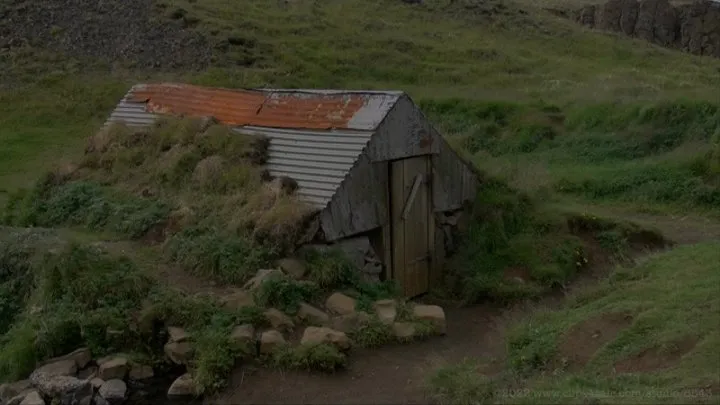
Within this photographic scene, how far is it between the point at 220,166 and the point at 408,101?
302cm

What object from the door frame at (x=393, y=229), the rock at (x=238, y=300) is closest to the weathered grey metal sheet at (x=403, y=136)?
the door frame at (x=393, y=229)

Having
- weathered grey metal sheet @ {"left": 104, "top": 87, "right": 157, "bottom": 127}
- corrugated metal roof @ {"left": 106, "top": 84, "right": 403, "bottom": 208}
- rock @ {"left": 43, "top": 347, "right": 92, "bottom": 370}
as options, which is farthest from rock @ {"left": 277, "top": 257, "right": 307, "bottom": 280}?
weathered grey metal sheet @ {"left": 104, "top": 87, "right": 157, "bottom": 127}

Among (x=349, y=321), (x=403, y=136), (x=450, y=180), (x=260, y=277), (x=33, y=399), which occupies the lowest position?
(x=33, y=399)

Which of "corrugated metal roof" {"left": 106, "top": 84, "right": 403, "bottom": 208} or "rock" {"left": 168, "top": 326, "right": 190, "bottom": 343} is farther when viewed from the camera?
"corrugated metal roof" {"left": 106, "top": 84, "right": 403, "bottom": 208}

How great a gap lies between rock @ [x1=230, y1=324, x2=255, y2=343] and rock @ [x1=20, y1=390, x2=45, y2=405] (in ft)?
7.12

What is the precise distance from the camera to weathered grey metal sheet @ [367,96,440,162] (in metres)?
12.6

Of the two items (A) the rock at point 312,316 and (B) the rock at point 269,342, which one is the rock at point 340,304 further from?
(B) the rock at point 269,342

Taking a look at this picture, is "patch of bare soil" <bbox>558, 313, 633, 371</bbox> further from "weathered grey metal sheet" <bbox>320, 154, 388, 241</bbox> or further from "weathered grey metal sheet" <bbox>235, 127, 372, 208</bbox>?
"weathered grey metal sheet" <bbox>235, 127, 372, 208</bbox>

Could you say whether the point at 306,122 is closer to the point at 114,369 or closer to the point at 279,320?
the point at 279,320

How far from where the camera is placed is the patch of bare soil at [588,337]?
8648 mm

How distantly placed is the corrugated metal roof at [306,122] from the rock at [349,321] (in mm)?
1932

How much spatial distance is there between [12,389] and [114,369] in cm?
123

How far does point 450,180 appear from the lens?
46.2 ft

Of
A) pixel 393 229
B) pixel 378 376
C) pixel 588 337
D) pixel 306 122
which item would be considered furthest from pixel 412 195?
pixel 588 337
